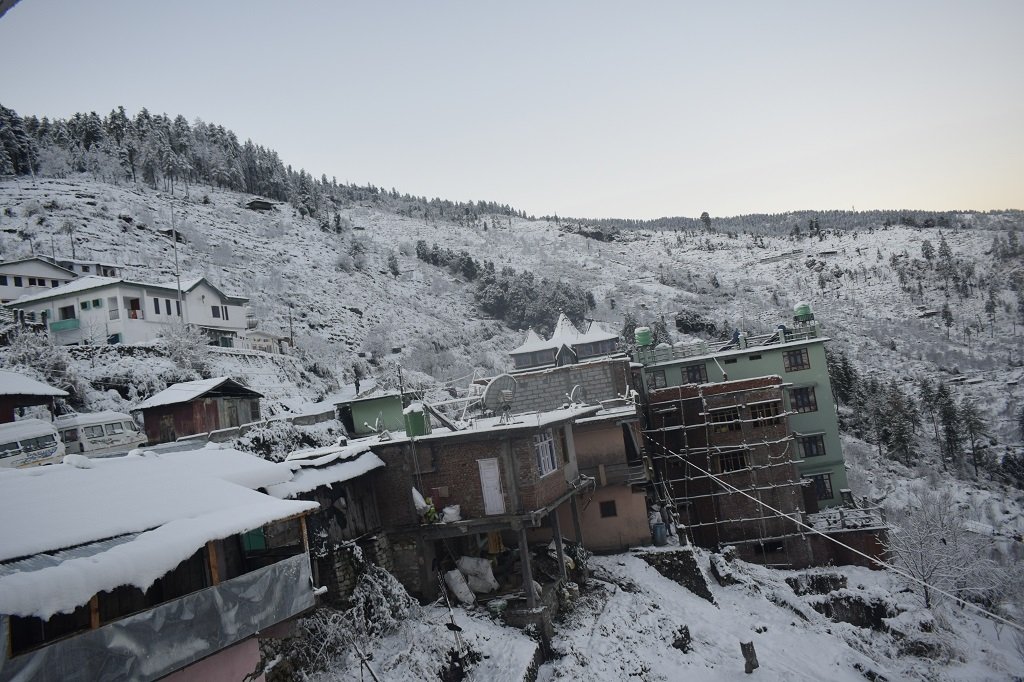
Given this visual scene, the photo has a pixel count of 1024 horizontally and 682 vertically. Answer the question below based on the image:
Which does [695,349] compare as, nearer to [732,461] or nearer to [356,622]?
[732,461]

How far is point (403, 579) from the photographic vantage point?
68.1ft

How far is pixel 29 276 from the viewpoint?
2087 inches

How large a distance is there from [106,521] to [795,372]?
140 feet

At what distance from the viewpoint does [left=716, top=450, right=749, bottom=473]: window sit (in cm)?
3503

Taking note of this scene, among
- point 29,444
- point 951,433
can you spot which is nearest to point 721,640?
point 29,444

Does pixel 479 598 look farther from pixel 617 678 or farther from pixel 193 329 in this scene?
pixel 193 329

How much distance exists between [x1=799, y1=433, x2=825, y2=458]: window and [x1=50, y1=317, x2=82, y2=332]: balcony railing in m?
51.1

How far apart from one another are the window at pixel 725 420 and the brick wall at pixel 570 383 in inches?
211

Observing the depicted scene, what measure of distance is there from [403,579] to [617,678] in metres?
7.51

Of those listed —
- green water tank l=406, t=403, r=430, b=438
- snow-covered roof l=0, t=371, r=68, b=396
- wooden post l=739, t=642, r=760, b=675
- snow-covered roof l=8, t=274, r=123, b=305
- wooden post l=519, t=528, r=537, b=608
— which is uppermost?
snow-covered roof l=8, t=274, r=123, b=305

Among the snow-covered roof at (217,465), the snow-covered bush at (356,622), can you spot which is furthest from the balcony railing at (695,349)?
the snow-covered roof at (217,465)

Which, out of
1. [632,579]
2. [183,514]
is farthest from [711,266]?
[183,514]

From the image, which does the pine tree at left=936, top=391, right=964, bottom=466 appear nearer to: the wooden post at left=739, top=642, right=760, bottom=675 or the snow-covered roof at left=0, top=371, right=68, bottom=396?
the wooden post at left=739, top=642, right=760, bottom=675

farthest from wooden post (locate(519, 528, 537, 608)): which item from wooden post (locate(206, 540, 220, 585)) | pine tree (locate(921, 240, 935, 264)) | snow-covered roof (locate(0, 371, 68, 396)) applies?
pine tree (locate(921, 240, 935, 264))
